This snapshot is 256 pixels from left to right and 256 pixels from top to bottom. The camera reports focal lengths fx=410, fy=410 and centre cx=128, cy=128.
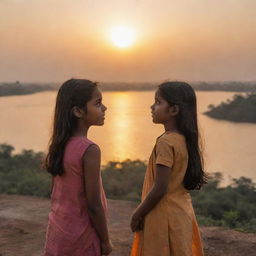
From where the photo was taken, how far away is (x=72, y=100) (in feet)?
5.69

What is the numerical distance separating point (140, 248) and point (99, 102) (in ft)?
2.41

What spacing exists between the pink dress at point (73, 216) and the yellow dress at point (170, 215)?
0.28 m

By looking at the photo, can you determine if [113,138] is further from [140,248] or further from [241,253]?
[140,248]

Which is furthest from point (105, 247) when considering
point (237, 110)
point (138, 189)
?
point (237, 110)

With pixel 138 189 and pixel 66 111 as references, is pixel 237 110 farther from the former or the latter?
pixel 66 111

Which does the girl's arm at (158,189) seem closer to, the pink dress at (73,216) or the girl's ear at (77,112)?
the pink dress at (73,216)

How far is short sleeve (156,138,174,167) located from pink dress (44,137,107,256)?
338mm

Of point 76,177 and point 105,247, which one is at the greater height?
point 76,177

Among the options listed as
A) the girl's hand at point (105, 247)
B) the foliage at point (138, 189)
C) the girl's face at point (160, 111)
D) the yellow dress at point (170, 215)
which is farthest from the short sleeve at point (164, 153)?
the foliage at point (138, 189)

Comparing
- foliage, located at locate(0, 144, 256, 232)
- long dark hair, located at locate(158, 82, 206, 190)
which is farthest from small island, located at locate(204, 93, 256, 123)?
long dark hair, located at locate(158, 82, 206, 190)

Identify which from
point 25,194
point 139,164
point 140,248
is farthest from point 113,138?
point 140,248

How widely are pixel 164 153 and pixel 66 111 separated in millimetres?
472

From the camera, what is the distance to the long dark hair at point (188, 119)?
1.90m

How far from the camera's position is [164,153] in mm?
1834
